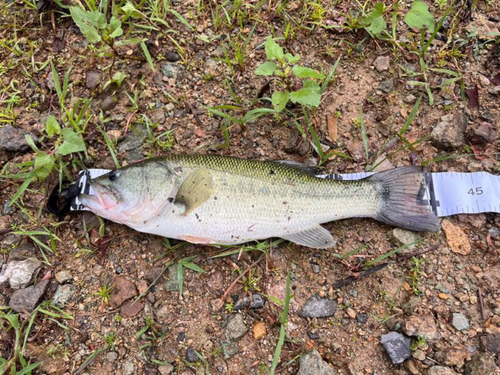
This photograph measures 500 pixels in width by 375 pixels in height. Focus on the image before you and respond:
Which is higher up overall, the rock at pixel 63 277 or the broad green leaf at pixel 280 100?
the broad green leaf at pixel 280 100

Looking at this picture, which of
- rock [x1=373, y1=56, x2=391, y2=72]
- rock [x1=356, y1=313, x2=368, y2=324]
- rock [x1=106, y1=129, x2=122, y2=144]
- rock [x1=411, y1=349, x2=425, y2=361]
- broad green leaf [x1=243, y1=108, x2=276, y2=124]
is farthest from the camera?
rock [x1=373, y1=56, x2=391, y2=72]

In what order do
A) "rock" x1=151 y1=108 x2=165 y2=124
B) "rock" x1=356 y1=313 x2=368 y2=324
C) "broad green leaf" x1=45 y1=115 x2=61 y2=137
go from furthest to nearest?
"rock" x1=151 y1=108 x2=165 y2=124 → "broad green leaf" x1=45 y1=115 x2=61 y2=137 → "rock" x1=356 y1=313 x2=368 y2=324

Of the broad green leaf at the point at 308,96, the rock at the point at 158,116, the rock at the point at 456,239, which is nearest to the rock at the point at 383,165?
the rock at the point at 456,239

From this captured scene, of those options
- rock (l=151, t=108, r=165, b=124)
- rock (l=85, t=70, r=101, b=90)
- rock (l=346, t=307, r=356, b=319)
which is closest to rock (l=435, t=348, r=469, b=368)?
rock (l=346, t=307, r=356, b=319)

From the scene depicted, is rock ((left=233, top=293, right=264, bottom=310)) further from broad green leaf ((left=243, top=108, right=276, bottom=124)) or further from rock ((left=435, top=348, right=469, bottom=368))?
broad green leaf ((left=243, top=108, right=276, bottom=124))

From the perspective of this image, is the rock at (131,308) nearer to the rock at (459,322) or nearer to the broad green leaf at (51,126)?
the broad green leaf at (51,126)

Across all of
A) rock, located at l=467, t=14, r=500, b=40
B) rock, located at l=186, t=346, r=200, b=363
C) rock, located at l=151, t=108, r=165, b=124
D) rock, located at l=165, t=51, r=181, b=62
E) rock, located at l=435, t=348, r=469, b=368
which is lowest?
rock, located at l=186, t=346, r=200, b=363

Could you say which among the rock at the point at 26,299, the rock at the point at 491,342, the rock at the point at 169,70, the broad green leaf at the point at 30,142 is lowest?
the rock at the point at 26,299
